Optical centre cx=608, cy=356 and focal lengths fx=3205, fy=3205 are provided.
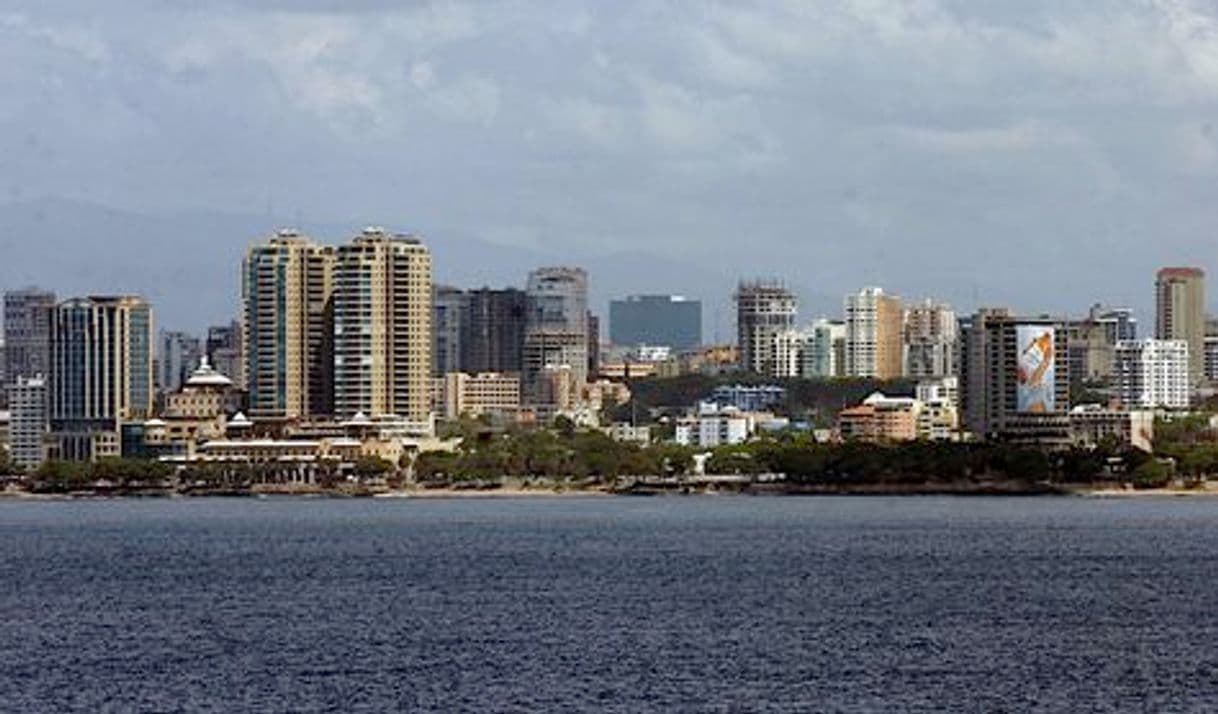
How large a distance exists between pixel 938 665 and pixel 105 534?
75.0 meters

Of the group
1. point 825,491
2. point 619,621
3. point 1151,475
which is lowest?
point 619,621

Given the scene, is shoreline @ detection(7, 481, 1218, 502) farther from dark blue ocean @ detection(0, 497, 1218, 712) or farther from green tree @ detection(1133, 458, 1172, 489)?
dark blue ocean @ detection(0, 497, 1218, 712)

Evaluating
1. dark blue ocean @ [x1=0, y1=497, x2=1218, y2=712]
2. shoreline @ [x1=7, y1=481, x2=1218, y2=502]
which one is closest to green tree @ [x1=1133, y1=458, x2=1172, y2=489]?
shoreline @ [x1=7, y1=481, x2=1218, y2=502]

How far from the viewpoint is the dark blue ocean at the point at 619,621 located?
50594mm

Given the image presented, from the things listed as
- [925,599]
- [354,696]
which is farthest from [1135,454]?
[354,696]

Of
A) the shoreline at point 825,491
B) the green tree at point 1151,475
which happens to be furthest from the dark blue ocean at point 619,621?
the green tree at point 1151,475

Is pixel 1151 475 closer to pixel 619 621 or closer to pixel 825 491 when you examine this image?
pixel 825 491

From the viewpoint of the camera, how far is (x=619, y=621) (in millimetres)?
65250

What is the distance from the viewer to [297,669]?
54656 mm

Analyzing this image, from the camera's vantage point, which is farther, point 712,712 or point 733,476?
point 733,476

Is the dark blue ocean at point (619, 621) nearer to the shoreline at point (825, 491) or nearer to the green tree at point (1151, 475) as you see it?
the shoreline at point (825, 491)

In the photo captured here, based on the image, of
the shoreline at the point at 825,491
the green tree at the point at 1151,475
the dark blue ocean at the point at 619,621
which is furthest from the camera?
the green tree at the point at 1151,475

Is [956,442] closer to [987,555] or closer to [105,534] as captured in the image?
[105,534]

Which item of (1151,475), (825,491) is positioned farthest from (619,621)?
(825,491)
